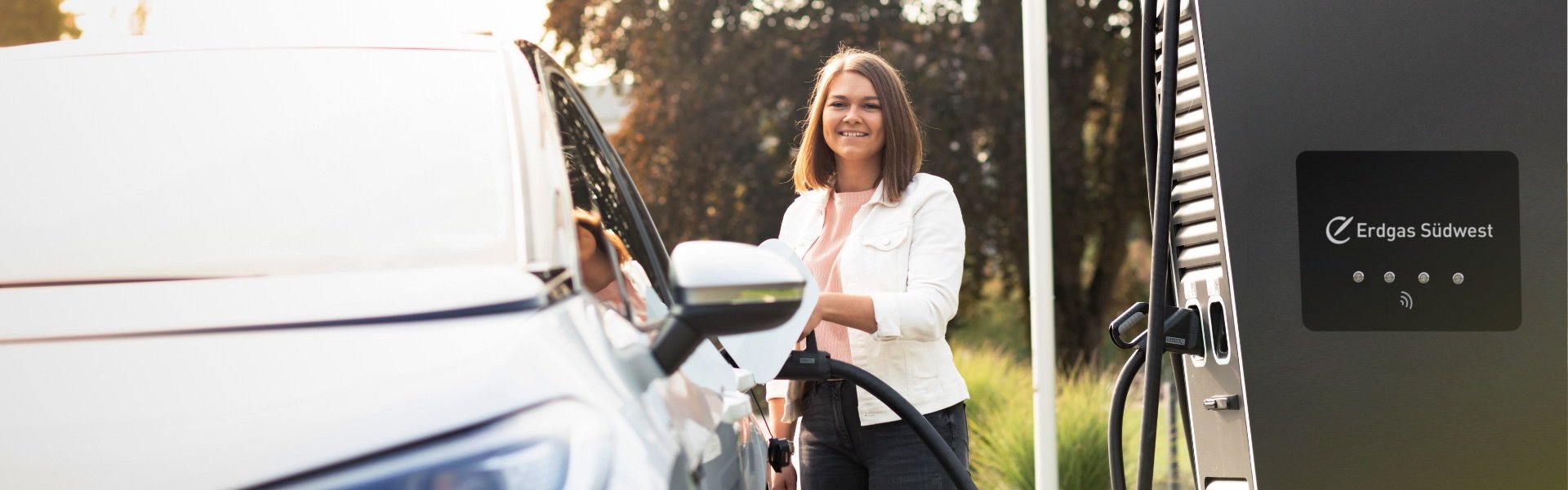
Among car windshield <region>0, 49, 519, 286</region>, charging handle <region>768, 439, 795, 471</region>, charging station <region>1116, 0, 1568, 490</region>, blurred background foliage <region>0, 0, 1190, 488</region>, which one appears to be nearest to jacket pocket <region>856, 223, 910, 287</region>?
charging handle <region>768, 439, 795, 471</region>

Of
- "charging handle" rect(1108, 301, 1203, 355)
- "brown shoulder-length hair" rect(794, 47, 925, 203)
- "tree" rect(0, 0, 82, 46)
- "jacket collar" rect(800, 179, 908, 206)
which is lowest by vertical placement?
"charging handle" rect(1108, 301, 1203, 355)

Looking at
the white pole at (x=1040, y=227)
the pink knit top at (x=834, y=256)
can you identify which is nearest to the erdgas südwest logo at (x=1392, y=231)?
the pink knit top at (x=834, y=256)

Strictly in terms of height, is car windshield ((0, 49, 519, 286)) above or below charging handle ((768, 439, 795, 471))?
above

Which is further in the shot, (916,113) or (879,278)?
(916,113)

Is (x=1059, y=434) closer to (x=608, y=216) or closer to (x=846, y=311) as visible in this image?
(x=846, y=311)

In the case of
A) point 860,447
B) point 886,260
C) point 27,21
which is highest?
point 27,21

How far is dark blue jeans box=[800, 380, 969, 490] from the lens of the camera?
2990 millimetres

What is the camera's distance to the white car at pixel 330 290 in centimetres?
115

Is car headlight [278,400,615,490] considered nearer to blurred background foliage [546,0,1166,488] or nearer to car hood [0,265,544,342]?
car hood [0,265,544,342]

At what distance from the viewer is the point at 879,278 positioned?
298cm

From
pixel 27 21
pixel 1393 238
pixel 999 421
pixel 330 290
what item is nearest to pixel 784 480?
pixel 1393 238

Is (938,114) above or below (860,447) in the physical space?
above

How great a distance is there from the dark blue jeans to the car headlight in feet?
5.85

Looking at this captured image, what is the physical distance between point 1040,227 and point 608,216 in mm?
2957
